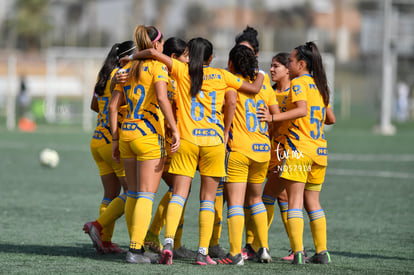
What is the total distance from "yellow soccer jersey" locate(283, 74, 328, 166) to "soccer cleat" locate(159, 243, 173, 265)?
1.39 metres

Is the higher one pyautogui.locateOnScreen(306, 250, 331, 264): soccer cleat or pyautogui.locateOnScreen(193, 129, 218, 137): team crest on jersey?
pyautogui.locateOnScreen(193, 129, 218, 137): team crest on jersey

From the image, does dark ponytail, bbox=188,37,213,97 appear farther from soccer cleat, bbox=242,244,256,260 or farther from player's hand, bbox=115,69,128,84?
soccer cleat, bbox=242,244,256,260

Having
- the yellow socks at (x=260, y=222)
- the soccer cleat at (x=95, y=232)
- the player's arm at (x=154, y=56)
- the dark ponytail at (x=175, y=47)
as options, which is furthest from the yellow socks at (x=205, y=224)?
the dark ponytail at (x=175, y=47)

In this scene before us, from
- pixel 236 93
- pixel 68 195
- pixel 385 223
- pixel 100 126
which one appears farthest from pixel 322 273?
pixel 68 195

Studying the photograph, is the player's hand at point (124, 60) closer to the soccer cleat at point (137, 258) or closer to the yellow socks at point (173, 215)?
the yellow socks at point (173, 215)

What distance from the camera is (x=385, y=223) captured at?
889 centimetres

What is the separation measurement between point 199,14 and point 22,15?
52.9 ft

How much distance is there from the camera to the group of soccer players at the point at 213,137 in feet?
19.4

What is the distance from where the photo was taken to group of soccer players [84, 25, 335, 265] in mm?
5906

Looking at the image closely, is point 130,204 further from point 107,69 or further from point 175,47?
point 175,47

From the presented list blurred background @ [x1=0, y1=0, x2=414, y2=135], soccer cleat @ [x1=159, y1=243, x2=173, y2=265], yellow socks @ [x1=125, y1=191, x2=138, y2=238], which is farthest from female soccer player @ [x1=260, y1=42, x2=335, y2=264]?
blurred background @ [x1=0, y1=0, x2=414, y2=135]

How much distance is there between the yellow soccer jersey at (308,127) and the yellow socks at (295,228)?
52cm

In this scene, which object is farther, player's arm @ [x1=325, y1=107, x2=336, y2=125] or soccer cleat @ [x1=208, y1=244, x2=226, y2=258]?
player's arm @ [x1=325, y1=107, x2=336, y2=125]

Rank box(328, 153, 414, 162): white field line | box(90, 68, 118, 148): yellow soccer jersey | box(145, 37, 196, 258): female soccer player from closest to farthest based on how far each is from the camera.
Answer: box(145, 37, 196, 258): female soccer player, box(90, 68, 118, 148): yellow soccer jersey, box(328, 153, 414, 162): white field line
